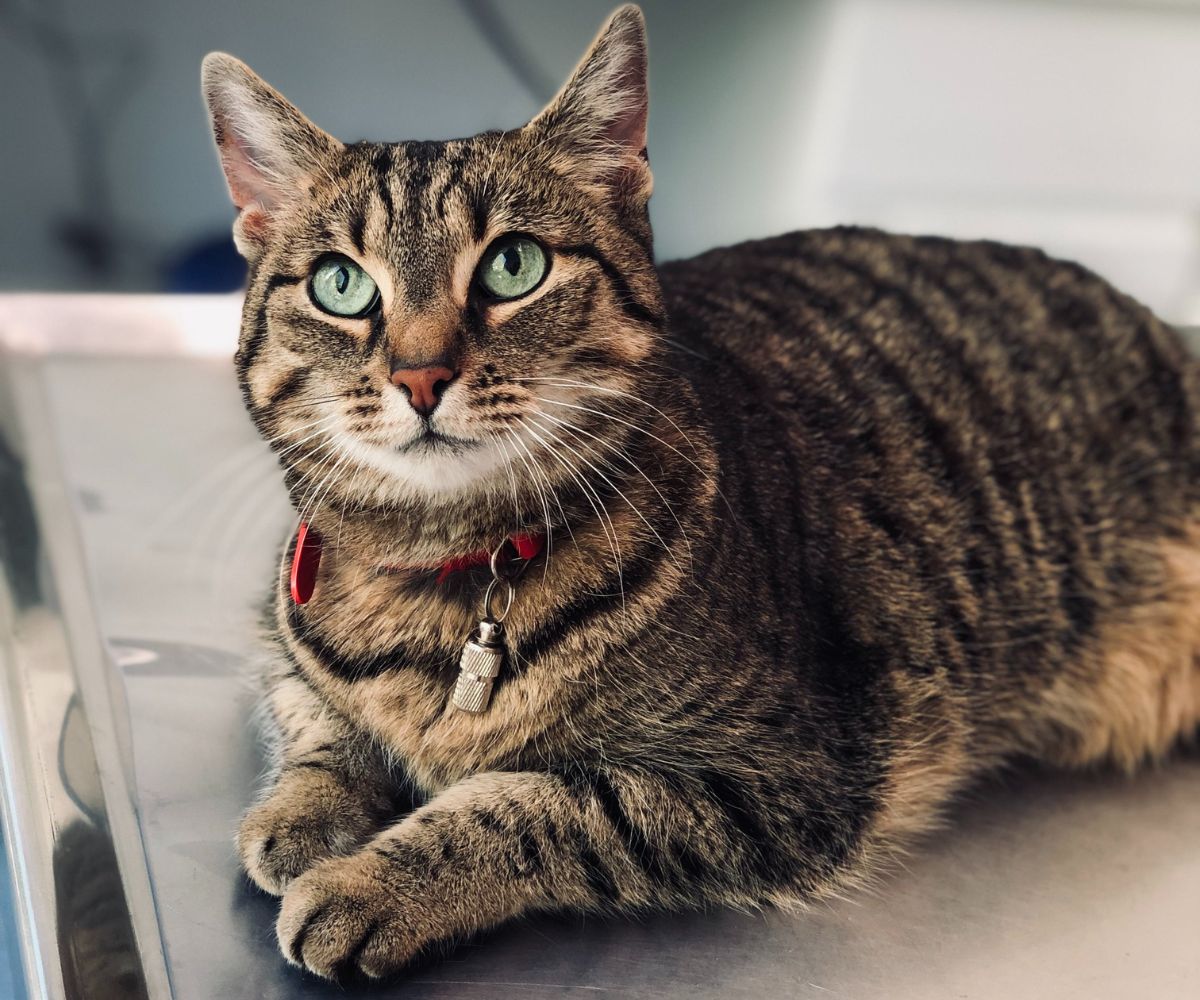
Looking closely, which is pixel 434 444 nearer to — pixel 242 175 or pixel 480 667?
pixel 480 667

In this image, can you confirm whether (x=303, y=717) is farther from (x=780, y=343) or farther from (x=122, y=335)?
(x=122, y=335)

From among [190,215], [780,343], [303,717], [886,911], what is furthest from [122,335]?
[886,911]

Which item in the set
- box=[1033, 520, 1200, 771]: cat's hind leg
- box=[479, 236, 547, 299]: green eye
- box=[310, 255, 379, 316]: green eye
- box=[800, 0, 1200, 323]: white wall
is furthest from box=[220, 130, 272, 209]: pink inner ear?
box=[1033, 520, 1200, 771]: cat's hind leg

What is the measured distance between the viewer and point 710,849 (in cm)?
88

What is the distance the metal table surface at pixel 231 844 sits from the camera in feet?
2.76

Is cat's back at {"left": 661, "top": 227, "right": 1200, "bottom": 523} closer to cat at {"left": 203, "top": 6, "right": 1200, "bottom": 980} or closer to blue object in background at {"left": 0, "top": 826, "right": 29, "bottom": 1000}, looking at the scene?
cat at {"left": 203, "top": 6, "right": 1200, "bottom": 980}

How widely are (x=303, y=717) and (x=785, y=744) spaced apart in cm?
45

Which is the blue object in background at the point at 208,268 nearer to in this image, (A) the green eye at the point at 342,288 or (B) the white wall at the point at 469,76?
(B) the white wall at the point at 469,76

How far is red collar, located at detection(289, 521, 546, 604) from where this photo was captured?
2.91 feet

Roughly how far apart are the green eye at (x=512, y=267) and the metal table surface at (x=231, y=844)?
506 mm

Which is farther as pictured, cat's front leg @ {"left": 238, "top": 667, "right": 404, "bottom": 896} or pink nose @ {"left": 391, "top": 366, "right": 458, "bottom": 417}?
cat's front leg @ {"left": 238, "top": 667, "right": 404, "bottom": 896}

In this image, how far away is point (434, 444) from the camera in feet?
2.63

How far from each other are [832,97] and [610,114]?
1.68ft

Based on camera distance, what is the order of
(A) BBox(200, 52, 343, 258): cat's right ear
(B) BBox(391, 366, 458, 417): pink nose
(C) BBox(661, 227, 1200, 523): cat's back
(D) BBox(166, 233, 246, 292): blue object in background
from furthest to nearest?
(D) BBox(166, 233, 246, 292): blue object in background
(C) BBox(661, 227, 1200, 523): cat's back
(A) BBox(200, 52, 343, 258): cat's right ear
(B) BBox(391, 366, 458, 417): pink nose
